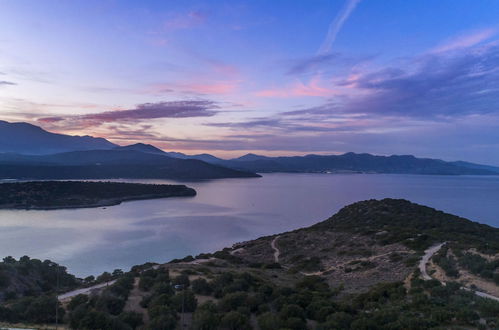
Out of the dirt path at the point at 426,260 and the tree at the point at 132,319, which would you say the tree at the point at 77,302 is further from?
the dirt path at the point at 426,260

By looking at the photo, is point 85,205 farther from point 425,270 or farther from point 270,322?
point 270,322

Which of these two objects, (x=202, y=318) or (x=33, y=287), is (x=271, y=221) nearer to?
(x=33, y=287)

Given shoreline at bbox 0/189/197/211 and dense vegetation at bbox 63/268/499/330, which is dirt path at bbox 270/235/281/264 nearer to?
dense vegetation at bbox 63/268/499/330

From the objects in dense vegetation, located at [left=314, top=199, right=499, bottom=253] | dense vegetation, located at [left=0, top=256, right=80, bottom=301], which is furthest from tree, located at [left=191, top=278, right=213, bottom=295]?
dense vegetation, located at [left=314, top=199, right=499, bottom=253]

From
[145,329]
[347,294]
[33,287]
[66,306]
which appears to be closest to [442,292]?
[347,294]

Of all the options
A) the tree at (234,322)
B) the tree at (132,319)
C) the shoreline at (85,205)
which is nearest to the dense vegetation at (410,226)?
the tree at (234,322)

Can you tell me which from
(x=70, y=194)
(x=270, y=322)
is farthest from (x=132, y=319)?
(x=70, y=194)

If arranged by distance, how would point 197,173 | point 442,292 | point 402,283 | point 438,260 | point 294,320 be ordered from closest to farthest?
point 294,320
point 442,292
point 402,283
point 438,260
point 197,173

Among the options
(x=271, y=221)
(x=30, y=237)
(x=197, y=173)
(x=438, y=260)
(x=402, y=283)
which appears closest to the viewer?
(x=402, y=283)
